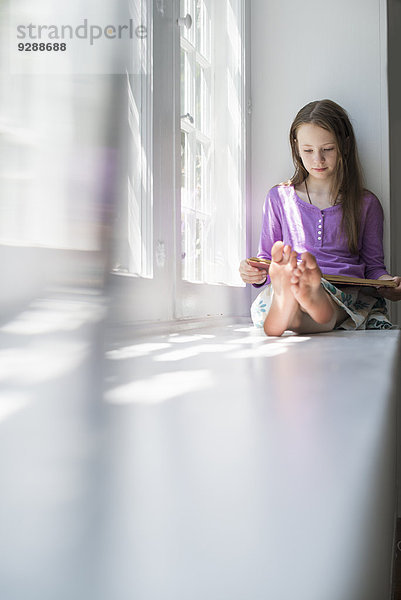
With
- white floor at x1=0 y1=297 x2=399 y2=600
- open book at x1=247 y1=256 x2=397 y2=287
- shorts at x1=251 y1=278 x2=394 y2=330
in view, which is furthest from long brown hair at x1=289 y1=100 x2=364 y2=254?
white floor at x1=0 y1=297 x2=399 y2=600

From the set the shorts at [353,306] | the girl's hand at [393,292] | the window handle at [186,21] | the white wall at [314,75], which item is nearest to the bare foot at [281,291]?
the shorts at [353,306]

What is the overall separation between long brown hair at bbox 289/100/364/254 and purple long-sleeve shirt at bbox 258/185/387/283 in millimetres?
18

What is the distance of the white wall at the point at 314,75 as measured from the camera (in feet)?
4.67

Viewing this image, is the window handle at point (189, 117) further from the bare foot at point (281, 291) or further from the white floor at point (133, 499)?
the white floor at point (133, 499)

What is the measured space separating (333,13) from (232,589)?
1.59m

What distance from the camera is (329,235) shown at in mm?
1326

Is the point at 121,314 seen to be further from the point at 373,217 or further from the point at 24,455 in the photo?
the point at 373,217

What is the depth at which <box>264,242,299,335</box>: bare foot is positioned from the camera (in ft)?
2.81

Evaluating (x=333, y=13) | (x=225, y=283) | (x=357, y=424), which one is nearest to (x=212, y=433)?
(x=357, y=424)

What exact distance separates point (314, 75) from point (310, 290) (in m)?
0.80

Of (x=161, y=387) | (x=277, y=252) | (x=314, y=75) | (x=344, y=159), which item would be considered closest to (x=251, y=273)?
(x=277, y=252)

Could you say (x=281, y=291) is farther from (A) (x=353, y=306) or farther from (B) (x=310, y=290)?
(A) (x=353, y=306)

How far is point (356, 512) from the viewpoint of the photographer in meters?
0.11

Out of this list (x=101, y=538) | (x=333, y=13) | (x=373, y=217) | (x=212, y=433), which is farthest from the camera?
(x=333, y=13)
